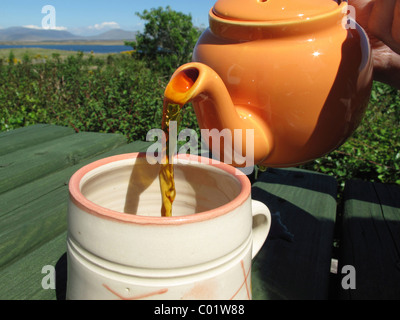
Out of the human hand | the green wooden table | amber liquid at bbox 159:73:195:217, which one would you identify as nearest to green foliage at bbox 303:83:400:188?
the green wooden table

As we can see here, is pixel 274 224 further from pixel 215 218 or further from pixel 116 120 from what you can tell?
pixel 116 120

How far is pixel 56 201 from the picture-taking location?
1177 mm

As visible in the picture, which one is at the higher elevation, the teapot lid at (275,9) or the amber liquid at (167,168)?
the teapot lid at (275,9)

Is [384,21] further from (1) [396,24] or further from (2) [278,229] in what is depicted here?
(2) [278,229]

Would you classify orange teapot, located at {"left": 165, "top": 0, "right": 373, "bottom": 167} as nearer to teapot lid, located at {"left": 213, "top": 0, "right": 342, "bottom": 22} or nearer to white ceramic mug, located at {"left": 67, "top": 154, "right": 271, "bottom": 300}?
teapot lid, located at {"left": 213, "top": 0, "right": 342, "bottom": 22}

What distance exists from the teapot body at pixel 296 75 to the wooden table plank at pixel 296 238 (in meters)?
0.28

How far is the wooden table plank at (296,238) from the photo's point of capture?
868mm

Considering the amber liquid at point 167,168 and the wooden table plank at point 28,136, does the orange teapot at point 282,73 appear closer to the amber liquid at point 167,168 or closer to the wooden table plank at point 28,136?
the amber liquid at point 167,168

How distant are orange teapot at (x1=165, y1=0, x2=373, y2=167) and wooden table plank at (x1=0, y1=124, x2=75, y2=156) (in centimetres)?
113

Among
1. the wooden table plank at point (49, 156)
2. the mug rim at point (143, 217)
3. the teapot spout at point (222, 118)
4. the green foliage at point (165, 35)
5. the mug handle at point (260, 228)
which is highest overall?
the green foliage at point (165, 35)

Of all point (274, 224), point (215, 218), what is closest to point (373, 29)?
point (274, 224)

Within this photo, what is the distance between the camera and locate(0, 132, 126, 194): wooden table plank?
4.39 ft

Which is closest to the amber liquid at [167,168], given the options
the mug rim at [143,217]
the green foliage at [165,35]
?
the mug rim at [143,217]

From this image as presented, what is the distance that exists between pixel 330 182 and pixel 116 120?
1.81 metres
